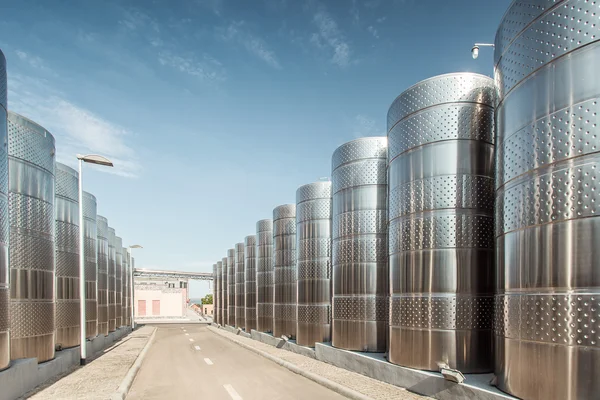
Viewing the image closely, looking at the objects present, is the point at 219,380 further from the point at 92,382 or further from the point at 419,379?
the point at 419,379

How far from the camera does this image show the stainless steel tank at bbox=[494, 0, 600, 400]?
24.6ft

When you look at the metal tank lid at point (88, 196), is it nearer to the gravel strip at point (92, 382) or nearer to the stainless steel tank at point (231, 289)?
the gravel strip at point (92, 382)

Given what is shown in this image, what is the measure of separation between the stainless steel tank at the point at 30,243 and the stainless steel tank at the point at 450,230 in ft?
37.2

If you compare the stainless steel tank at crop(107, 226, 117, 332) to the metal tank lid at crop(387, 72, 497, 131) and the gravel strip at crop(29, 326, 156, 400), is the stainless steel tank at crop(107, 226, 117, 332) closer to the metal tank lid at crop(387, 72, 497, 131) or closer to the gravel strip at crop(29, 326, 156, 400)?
the gravel strip at crop(29, 326, 156, 400)

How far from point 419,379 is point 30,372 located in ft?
35.0

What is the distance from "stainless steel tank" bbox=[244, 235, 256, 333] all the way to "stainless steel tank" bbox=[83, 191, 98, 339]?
48.9ft

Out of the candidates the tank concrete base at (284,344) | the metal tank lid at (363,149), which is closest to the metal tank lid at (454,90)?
the metal tank lid at (363,149)

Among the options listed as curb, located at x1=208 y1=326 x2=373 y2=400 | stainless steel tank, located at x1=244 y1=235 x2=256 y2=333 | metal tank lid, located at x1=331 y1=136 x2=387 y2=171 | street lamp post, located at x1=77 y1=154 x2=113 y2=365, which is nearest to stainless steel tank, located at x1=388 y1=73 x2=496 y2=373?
curb, located at x1=208 y1=326 x2=373 y2=400

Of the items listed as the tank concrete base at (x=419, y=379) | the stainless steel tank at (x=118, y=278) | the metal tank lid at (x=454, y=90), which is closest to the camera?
the tank concrete base at (x=419, y=379)

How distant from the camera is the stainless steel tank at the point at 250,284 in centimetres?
3803

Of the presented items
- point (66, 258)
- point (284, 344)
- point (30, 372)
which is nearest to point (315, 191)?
point (284, 344)

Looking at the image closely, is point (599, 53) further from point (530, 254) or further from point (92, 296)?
point (92, 296)

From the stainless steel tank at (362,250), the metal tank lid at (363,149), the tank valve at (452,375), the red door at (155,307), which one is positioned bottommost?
the red door at (155,307)

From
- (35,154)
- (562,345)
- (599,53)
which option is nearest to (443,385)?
(562,345)
